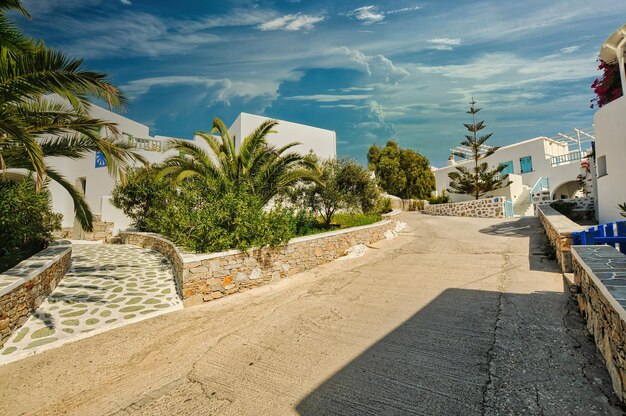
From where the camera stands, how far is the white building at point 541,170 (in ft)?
67.1

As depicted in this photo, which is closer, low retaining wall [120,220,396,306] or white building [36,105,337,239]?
low retaining wall [120,220,396,306]

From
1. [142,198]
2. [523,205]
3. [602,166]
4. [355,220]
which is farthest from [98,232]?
[523,205]

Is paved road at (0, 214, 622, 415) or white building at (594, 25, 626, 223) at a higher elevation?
white building at (594, 25, 626, 223)

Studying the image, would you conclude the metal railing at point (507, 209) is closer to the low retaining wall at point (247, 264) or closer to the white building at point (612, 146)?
the white building at point (612, 146)

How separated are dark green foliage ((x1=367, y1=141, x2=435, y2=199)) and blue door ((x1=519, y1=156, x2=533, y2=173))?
7.15 metres

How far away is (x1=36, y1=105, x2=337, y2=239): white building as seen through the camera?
15398 mm

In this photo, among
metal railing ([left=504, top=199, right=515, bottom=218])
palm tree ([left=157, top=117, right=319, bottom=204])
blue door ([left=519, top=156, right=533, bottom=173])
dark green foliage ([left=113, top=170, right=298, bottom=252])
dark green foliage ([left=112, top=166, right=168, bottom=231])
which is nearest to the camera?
dark green foliage ([left=113, top=170, right=298, bottom=252])

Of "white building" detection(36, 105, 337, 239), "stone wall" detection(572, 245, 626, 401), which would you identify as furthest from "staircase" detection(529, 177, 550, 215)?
"stone wall" detection(572, 245, 626, 401)

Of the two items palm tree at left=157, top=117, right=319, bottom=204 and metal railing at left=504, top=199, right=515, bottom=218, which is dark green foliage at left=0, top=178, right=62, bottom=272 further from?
metal railing at left=504, top=199, right=515, bottom=218

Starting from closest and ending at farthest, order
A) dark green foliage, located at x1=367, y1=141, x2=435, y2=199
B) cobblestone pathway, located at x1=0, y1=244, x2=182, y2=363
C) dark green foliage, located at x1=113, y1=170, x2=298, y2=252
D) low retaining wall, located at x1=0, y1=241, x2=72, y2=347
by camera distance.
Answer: low retaining wall, located at x1=0, y1=241, x2=72, y2=347, cobblestone pathway, located at x1=0, y1=244, x2=182, y2=363, dark green foliage, located at x1=113, y1=170, x2=298, y2=252, dark green foliage, located at x1=367, y1=141, x2=435, y2=199

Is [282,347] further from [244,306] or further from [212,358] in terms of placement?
[244,306]

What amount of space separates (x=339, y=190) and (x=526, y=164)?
19.6 metres

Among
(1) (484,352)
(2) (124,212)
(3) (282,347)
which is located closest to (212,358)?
(3) (282,347)

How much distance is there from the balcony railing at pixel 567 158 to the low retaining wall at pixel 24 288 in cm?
2860
